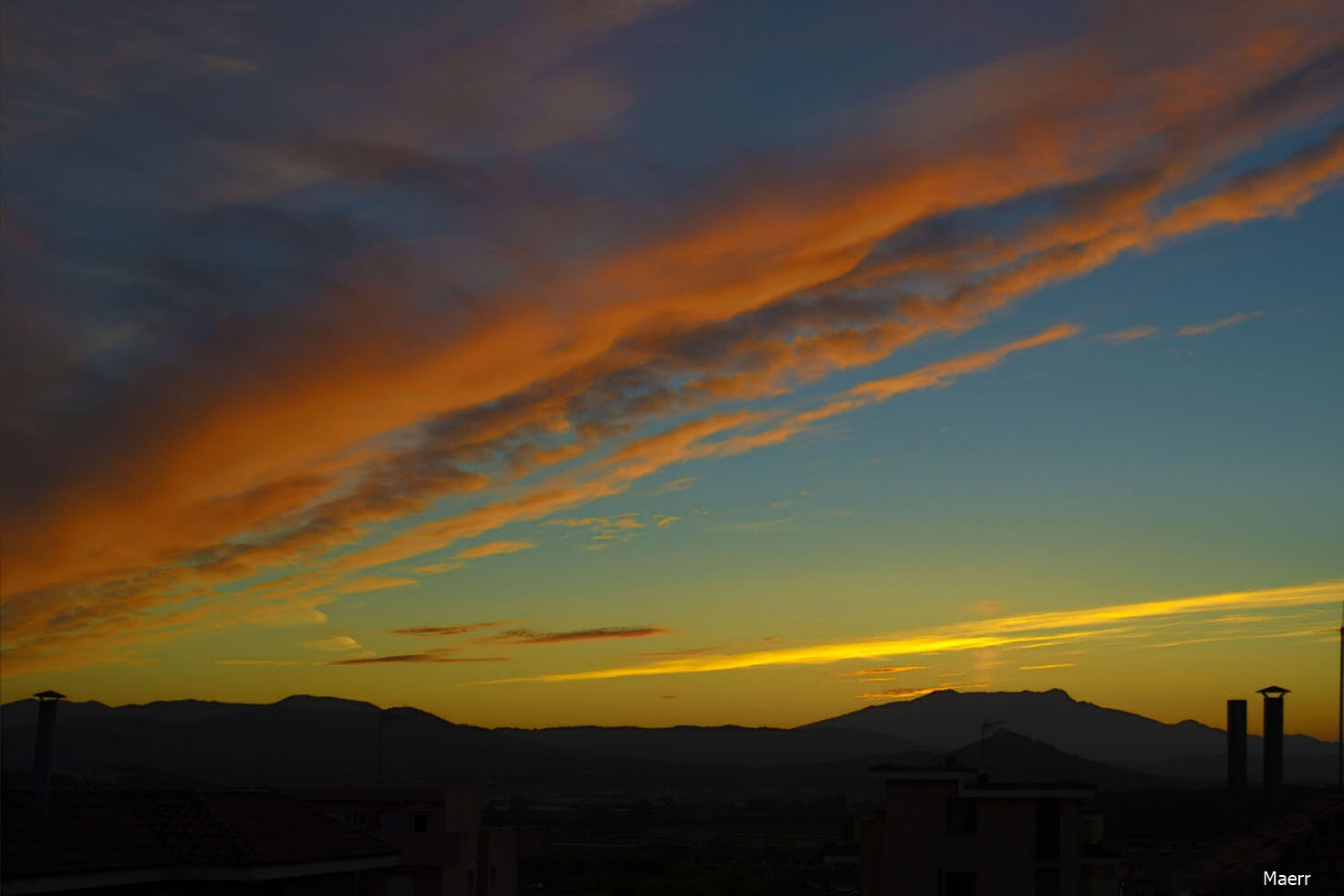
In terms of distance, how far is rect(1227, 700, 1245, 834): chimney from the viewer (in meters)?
32.3

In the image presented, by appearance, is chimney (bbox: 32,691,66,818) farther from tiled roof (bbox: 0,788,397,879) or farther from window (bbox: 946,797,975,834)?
window (bbox: 946,797,975,834)

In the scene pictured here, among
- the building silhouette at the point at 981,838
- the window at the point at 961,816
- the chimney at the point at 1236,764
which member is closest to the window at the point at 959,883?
the building silhouette at the point at 981,838

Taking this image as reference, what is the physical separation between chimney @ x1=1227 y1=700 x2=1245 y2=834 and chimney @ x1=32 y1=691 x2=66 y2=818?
88.4 ft

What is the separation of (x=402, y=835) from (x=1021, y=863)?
22311 mm

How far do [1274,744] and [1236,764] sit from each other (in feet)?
4.40

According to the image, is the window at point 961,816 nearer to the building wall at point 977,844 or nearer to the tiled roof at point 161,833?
the building wall at point 977,844

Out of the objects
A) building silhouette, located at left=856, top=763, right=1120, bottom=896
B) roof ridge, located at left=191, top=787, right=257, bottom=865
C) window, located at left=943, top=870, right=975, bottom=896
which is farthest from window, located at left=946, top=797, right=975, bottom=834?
roof ridge, located at left=191, top=787, right=257, bottom=865

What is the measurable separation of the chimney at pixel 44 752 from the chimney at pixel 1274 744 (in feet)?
88.2

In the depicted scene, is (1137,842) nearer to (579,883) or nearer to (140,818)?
(579,883)

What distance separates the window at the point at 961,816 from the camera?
41.7m

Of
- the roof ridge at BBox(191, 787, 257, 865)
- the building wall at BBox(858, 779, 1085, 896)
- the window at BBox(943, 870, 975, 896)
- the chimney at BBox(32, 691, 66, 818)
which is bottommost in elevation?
the window at BBox(943, 870, 975, 896)

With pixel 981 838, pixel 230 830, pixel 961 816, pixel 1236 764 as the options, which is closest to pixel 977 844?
pixel 981 838

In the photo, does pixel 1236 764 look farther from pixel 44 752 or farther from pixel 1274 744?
pixel 44 752

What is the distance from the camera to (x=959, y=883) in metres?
41.3
